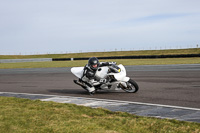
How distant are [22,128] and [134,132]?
2.30 m

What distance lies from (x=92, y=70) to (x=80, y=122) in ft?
16.8

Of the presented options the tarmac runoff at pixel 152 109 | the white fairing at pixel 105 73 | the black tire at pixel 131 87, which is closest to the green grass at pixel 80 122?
the tarmac runoff at pixel 152 109

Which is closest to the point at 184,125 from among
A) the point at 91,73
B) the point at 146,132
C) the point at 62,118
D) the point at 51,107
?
the point at 146,132

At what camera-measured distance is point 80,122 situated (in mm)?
6234

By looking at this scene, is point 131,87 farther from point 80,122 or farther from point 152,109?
point 80,122

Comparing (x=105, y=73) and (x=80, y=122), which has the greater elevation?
(x=105, y=73)

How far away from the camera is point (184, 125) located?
584cm

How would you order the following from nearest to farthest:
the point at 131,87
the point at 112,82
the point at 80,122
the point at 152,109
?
the point at 80,122 → the point at 152,109 → the point at 112,82 → the point at 131,87

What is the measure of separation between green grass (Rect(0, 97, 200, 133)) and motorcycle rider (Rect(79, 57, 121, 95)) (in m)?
3.18

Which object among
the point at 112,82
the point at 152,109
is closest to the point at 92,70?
the point at 112,82

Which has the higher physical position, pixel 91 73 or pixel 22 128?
pixel 91 73

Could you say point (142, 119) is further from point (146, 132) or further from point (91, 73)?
point (91, 73)

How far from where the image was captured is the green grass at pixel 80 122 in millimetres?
5613

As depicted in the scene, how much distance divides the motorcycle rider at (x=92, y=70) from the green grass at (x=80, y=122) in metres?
3.18
